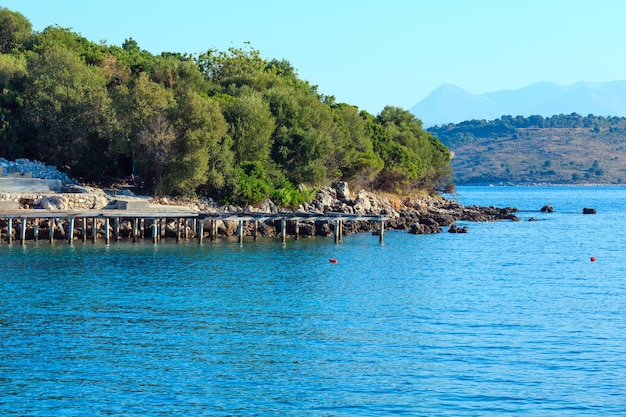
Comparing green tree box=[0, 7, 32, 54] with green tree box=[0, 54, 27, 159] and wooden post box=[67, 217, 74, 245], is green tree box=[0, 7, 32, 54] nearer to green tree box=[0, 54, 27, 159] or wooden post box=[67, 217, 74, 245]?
green tree box=[0, 54, 27, 159]

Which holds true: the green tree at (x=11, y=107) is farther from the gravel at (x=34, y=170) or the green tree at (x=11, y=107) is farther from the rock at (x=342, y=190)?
the rock at (x=342, y=190)

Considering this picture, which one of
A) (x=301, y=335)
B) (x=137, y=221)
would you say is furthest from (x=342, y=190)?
(x=301, y=335)

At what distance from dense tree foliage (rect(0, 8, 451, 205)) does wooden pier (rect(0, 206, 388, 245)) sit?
14.8ft

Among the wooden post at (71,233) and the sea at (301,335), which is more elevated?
the wooden post at (71,233)

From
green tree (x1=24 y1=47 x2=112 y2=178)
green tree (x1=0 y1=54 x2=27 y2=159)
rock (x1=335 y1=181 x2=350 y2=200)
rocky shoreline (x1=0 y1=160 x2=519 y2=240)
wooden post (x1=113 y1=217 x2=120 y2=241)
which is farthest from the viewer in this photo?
rock (x1=335 y1=181 x2=350 y2=200)

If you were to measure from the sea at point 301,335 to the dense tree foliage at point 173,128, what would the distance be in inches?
584

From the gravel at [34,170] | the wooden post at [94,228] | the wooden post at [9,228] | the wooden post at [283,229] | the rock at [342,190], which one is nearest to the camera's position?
the wooden post at [9,228]

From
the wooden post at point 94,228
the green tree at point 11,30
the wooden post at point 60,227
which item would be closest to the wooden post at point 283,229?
the wooden post at point 94,228

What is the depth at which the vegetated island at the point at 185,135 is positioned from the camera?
234ft

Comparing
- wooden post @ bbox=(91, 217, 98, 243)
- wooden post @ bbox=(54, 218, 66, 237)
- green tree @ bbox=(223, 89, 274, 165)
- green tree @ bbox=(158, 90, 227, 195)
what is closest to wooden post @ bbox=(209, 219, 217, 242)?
green tree @ bbox=(158, 90, 227, 195)

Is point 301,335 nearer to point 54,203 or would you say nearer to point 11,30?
point 54,203

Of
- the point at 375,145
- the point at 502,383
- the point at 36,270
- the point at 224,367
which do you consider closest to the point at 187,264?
the point at 36,270

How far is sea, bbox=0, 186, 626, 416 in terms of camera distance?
80.0 ft

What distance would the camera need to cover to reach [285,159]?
271ft
